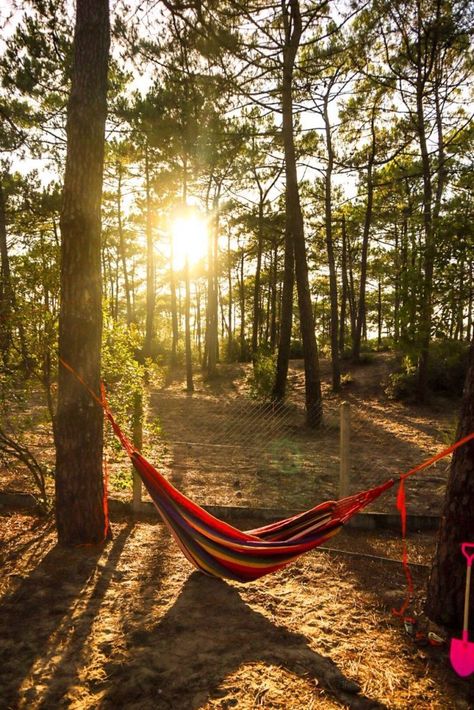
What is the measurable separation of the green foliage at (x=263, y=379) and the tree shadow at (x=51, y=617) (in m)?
7.14

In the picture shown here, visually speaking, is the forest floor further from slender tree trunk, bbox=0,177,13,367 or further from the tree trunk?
the tree trunk

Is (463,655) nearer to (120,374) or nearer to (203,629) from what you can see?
(203,629)

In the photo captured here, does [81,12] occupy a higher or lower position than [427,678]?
higher

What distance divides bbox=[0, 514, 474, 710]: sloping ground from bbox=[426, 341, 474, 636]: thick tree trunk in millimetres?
244

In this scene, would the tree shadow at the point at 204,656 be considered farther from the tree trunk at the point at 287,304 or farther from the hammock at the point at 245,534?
the tree trunk at the point at 287,304

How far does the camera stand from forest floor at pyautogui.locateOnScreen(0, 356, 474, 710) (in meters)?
1.83

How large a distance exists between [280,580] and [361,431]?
6.22m

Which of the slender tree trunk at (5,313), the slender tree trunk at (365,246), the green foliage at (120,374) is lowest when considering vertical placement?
the green foliage at (120,374)

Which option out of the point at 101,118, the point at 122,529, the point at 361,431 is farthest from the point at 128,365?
the point at 361,431

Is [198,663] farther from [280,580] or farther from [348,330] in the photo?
[348,330]

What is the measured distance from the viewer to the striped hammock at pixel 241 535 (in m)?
2.55

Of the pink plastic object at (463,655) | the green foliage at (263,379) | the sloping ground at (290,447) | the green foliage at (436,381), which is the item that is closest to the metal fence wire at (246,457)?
the sloping ground at (290,447)

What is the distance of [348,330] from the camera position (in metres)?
31.0

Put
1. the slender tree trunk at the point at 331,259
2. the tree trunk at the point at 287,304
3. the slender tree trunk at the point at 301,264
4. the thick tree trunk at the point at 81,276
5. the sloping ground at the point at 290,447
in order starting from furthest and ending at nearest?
the slender tree trunk at the point at 331,259
the tree trunk at the point at 287,304
the slender tree trunk at the point at 301,264
the sloping ground at the point at 290,447
the thick tree trunk at the point at 81,276
